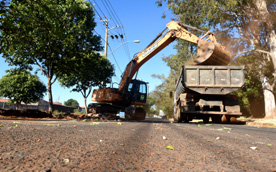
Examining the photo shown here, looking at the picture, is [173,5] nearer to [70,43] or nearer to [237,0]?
[237,0]

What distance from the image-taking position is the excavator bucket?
10461mm

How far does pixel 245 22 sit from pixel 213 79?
9.48 meters

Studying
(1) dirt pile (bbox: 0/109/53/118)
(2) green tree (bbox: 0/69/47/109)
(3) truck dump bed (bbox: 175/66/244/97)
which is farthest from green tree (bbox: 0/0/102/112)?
(2) green tree (bbox: 0/69/47/109)

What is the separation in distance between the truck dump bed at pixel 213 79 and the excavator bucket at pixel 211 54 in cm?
69

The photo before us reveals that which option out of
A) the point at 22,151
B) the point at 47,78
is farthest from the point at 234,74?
the point at 47,78

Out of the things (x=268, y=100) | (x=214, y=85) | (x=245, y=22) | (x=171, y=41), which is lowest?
(x=268, y=100)

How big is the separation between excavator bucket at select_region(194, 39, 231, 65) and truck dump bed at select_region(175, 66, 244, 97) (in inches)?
27.2

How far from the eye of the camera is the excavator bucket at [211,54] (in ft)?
34.3

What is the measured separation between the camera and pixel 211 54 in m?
10.4

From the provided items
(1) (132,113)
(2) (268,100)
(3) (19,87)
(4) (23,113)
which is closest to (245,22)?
(2) (268,100)

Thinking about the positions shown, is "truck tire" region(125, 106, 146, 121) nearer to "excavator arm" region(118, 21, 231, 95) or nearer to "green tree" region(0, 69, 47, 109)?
"excavator arm" region(118, 21, 231, 95)

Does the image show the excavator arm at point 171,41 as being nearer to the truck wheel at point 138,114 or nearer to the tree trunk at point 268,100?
the truck wheel at point 138,114

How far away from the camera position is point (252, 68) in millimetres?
16922

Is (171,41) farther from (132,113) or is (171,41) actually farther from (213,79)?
(132,113)
